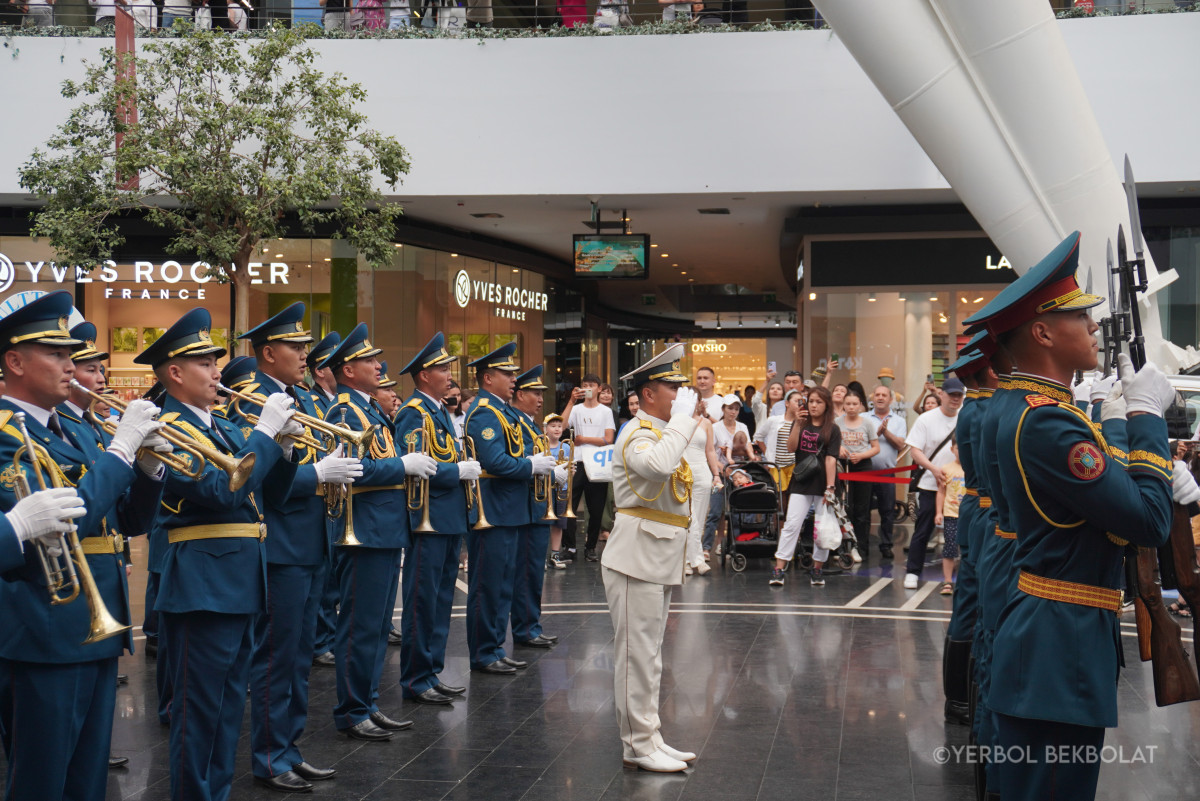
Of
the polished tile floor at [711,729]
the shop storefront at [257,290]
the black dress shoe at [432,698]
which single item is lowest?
the polished tile floor at [711,729]

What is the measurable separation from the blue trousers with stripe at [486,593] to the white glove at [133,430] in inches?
158

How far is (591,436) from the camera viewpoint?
13641mm

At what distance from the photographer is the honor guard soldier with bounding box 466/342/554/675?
305 inches

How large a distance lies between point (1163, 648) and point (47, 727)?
11.8 ft

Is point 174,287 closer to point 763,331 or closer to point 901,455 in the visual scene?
point 901,455

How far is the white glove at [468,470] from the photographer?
7293 mm

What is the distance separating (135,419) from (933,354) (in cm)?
1665

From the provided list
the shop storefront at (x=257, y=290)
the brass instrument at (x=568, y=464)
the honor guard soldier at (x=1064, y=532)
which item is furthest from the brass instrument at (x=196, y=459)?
the shop storefront at (x=257, y=290)

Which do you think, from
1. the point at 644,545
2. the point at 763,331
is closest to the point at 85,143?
the point at 644,545

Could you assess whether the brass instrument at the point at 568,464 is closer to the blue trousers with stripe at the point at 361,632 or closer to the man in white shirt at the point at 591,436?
the man in white shirt at the point at 591,436

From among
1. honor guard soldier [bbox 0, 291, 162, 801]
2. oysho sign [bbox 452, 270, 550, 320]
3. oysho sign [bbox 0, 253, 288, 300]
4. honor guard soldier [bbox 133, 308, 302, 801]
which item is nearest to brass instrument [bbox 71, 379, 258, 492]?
honor guard soldier [bbox 133, 308, 302, 801]

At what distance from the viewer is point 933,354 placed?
61.8 feet

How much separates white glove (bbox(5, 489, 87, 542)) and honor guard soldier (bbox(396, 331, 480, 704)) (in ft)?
11.5

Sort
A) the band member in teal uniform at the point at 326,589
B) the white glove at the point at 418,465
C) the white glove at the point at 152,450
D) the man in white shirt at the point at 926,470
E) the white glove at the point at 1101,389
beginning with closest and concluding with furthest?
1. the white glove at the point at 1101,389
2. the white glove at the point at 152,450
3. the white glove at the point at 418,465
4. the band member in teal uniform at the point at 326,589
5. the man in white shirt at the point at 926,470
